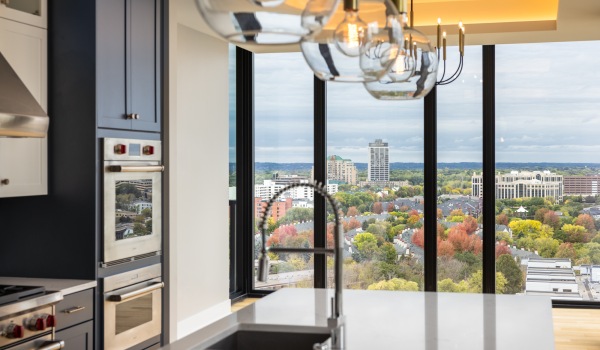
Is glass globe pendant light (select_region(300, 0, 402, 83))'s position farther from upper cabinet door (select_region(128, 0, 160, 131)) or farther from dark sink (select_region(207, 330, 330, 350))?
upper cabinet door (select_region(128, 0, 160, 131))

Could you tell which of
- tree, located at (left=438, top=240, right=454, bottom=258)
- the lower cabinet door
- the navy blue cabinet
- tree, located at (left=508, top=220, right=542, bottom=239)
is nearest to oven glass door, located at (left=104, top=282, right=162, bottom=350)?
the lower cabinet door

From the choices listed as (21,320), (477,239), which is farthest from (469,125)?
(21,320)

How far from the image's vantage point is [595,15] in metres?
5.25

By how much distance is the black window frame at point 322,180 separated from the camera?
6984 mm

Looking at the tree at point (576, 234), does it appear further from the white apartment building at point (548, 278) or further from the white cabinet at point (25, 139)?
the white cabinet at point (25, 139)

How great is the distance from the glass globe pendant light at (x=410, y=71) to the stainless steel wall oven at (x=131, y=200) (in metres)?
2.07

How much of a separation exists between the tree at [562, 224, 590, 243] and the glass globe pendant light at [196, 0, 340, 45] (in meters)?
6.15

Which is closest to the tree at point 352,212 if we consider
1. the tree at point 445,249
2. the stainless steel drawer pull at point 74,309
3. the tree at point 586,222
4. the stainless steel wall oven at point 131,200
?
the tree at point 445,249

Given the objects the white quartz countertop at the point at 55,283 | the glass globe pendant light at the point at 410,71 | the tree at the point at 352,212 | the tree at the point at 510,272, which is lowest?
the tree at the point at 510,272

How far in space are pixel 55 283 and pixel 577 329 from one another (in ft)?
13.8

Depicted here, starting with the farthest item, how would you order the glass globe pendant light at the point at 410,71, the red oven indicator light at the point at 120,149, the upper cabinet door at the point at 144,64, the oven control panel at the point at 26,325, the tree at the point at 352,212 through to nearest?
1. the tree at the point at 352,212
2. the upper cabinet door at the point at 144,64
3. the red oven indicator light at the point at 120,149
4. the oven control panel at the point at 26,325
5. the glass globe pendant light at the point at 410,71

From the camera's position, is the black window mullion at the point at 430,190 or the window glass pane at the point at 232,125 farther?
the window glass pane at the point at 232,125

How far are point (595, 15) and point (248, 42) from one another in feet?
15.1

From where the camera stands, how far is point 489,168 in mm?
7016
